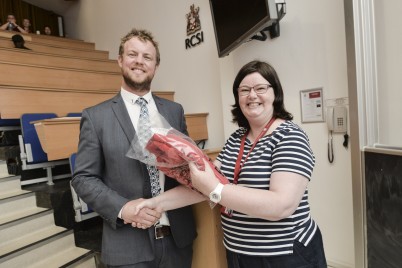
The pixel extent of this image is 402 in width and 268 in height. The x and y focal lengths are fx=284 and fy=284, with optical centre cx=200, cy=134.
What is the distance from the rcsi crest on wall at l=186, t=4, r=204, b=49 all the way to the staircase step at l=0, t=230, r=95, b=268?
1.96m

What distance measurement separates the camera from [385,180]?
3.69 ft

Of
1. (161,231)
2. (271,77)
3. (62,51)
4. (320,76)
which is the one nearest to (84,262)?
(161,231)

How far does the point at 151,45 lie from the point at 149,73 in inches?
4.2

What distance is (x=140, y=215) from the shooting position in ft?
2.69

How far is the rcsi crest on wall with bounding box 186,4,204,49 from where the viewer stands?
2666 mm

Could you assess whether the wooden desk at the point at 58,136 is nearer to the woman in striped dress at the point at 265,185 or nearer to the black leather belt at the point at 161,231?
the black leather belt at the point at 161,231

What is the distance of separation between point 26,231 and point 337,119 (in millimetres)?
2168

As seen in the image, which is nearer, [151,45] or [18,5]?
[151,45]

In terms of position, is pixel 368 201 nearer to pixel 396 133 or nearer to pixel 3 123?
pixel 396 133

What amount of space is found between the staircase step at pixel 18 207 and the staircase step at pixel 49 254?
278mm

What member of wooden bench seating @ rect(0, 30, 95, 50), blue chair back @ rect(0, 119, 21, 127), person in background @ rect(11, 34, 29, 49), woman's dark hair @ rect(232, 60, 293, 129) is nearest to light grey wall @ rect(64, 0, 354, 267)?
woman's dark hair @ rect(232, 60, 293, 129)

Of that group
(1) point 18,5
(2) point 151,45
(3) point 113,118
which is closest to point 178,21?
(2) point 151,45

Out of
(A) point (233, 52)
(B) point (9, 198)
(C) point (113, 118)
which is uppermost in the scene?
(A) point (233, 52)

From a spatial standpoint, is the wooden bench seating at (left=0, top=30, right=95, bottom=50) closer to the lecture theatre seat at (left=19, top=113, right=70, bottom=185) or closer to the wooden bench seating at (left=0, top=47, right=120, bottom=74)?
the wooden bench seating at (left=0, top=47, right=120, bottom=74)
